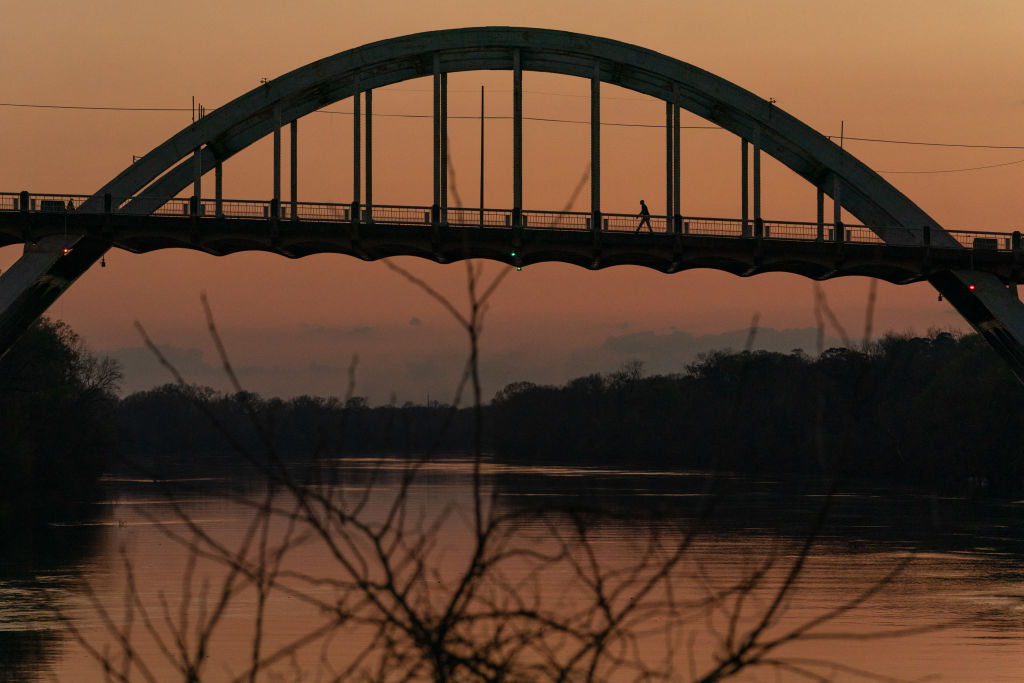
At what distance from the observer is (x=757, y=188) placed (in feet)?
198

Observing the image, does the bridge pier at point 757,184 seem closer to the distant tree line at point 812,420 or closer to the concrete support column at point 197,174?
the distant tree line at point 812,420

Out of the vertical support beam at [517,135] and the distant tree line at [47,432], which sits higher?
the vertical support beam at [517,135]

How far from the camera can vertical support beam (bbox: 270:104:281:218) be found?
55.4 m

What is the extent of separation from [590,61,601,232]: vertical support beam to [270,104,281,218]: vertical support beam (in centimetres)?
1240

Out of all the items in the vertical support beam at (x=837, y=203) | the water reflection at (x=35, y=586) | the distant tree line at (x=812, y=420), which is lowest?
the water reflection at (x=35, y=586)

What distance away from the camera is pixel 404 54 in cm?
5572

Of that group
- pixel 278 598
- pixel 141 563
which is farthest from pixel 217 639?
pixel 141 563

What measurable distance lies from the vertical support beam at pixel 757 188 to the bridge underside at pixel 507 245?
31.8 inches

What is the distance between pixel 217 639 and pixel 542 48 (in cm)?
3197

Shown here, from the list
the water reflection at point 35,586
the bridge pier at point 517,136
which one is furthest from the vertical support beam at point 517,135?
the water reflection at point 35,586

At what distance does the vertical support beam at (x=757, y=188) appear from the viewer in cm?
5747

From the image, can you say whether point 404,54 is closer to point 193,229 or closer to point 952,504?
point 193,229

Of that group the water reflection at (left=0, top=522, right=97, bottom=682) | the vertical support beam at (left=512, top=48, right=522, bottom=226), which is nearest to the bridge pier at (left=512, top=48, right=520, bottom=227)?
the vertical support beam at (left=512, top=48, right=522, bottom=226)

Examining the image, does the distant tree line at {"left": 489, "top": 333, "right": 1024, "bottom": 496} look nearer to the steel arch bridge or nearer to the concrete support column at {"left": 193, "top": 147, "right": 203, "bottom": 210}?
the steel arch bridge
